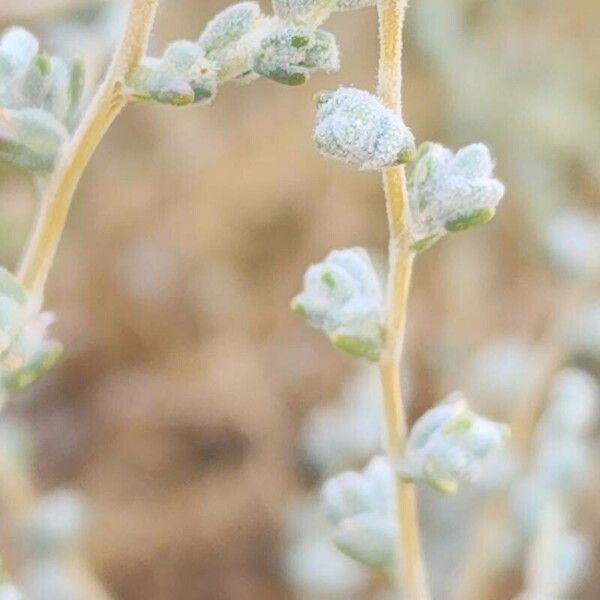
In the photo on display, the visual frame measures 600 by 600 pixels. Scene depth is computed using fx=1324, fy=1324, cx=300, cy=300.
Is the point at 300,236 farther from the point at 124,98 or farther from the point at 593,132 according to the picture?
the point at 124,98

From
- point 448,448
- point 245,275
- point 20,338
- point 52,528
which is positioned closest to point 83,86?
point 20,338

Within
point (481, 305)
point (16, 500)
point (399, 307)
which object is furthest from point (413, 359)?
point (399, 307)

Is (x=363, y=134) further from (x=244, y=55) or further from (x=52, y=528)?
(x=52, y=528)

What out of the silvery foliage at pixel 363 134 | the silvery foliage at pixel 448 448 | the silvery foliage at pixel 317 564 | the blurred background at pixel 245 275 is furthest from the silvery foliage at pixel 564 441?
the silvery foliage at pixel 363 134

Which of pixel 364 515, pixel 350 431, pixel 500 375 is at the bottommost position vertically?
pixel 364 515

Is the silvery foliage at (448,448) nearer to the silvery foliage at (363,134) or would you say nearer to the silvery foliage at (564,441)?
the silvery foliage at (363,134)

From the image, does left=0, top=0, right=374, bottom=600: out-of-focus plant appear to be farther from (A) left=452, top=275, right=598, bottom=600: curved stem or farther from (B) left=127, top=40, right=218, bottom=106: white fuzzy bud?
(A) left=452, top=275, right=598, bottom=600: curved stem

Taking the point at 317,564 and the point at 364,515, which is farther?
the point at 317,564
